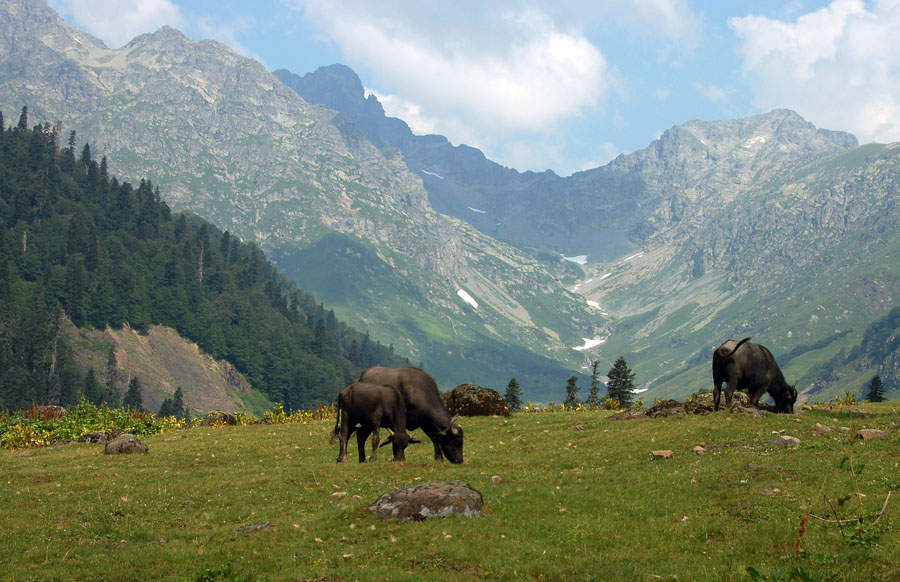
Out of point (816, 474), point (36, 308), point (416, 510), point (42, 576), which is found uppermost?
point (36, 308)

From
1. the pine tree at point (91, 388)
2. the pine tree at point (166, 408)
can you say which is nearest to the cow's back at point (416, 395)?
the pine tree at point (166, 408)

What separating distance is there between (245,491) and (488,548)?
35.3 feet

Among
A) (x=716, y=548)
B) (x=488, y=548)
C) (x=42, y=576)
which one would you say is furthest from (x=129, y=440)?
(x=716, y=548)

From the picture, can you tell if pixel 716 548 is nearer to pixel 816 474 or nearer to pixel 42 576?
pixel 816 474

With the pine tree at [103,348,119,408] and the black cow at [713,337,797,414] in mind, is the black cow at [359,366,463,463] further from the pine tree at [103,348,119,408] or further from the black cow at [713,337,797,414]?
the pine tree at [103,348,119,408]

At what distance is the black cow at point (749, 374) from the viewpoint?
37.2 m

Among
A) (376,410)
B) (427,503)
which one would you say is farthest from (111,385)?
(427,503)

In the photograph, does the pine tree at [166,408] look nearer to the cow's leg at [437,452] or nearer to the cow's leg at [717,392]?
the cow's leg at [437,452]

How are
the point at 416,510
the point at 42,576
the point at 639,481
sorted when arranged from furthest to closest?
the point at 639,481 < the point at 416,510 < the point at 42,576

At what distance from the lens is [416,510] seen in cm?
1958

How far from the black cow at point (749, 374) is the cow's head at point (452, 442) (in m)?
15.2

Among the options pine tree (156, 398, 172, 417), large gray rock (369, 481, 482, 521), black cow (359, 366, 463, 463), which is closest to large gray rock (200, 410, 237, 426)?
black cow (359, 366, 463, 463)

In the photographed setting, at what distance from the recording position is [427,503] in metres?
19.8

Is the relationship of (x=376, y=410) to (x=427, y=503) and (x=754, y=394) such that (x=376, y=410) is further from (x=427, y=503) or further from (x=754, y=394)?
(x=754, y=394)
